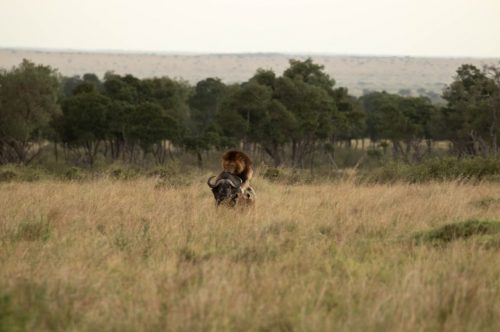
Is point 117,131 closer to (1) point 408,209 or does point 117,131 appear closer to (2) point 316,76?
(2) point 316,76

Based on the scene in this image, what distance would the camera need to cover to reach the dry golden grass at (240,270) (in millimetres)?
4582

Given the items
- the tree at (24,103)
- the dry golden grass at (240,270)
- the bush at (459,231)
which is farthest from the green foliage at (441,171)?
the tree at (24,103)

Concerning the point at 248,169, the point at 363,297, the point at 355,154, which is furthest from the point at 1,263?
the point at 355,154

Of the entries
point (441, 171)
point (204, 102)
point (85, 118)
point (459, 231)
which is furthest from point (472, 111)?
point (459, 231)

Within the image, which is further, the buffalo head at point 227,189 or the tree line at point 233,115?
the tree line at point 233,115

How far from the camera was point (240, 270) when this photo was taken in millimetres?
5820

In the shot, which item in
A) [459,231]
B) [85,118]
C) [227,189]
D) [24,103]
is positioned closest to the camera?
[459,231]

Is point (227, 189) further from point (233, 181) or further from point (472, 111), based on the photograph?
point (472, 111)

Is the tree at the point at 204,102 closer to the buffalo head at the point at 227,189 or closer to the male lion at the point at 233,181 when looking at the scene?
the male lion at the point at 233,181

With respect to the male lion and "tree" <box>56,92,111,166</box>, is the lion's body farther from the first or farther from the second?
"tree" <box>56,92,111,166</box>

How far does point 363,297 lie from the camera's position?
510 centimetres

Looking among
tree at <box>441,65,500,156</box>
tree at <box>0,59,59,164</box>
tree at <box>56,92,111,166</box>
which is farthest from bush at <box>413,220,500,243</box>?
tree at <box>56,92,111,166</box>

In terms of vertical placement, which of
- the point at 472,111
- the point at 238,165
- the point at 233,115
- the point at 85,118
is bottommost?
the point at 85,118

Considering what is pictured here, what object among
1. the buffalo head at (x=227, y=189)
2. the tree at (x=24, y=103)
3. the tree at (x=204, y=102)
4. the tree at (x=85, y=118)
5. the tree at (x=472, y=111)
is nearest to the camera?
the buffalo head at (x=227, y=189)
